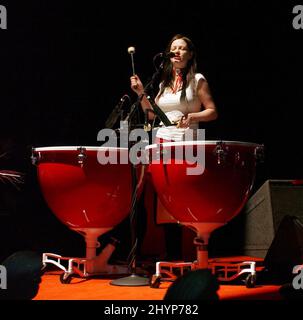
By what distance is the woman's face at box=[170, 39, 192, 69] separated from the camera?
2.89 metres

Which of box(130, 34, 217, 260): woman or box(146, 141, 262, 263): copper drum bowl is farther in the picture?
box(130, 34, 217, 260): woman

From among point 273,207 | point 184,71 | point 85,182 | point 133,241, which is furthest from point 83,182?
point 273,207

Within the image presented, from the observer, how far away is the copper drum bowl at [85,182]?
8.96 ft

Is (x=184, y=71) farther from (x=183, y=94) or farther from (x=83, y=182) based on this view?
(x=83, y=182)

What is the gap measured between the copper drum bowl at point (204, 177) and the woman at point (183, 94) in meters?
0.25

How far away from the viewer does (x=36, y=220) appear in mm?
3295

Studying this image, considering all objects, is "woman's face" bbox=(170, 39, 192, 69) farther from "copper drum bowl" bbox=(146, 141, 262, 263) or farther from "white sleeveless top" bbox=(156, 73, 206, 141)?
"copper drum bowl" bbox=(146, 141, 262, 263)

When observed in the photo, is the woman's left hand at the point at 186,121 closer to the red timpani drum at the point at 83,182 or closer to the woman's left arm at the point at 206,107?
the woman's left arm at the point at 206,107

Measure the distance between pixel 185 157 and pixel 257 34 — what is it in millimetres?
1459

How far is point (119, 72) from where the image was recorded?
359 centimetres

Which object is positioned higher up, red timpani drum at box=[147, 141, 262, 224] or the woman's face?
the woman's face

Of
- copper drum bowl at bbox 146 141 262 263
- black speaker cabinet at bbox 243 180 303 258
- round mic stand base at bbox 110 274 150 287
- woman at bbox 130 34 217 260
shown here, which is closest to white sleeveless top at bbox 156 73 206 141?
woman at bbox 130 34 217 260

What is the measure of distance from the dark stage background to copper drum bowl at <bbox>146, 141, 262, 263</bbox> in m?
0.97

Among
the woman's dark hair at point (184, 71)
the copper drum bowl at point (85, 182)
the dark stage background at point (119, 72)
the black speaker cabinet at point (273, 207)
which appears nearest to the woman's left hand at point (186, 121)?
the woman's dark hair at point (184, 71)
